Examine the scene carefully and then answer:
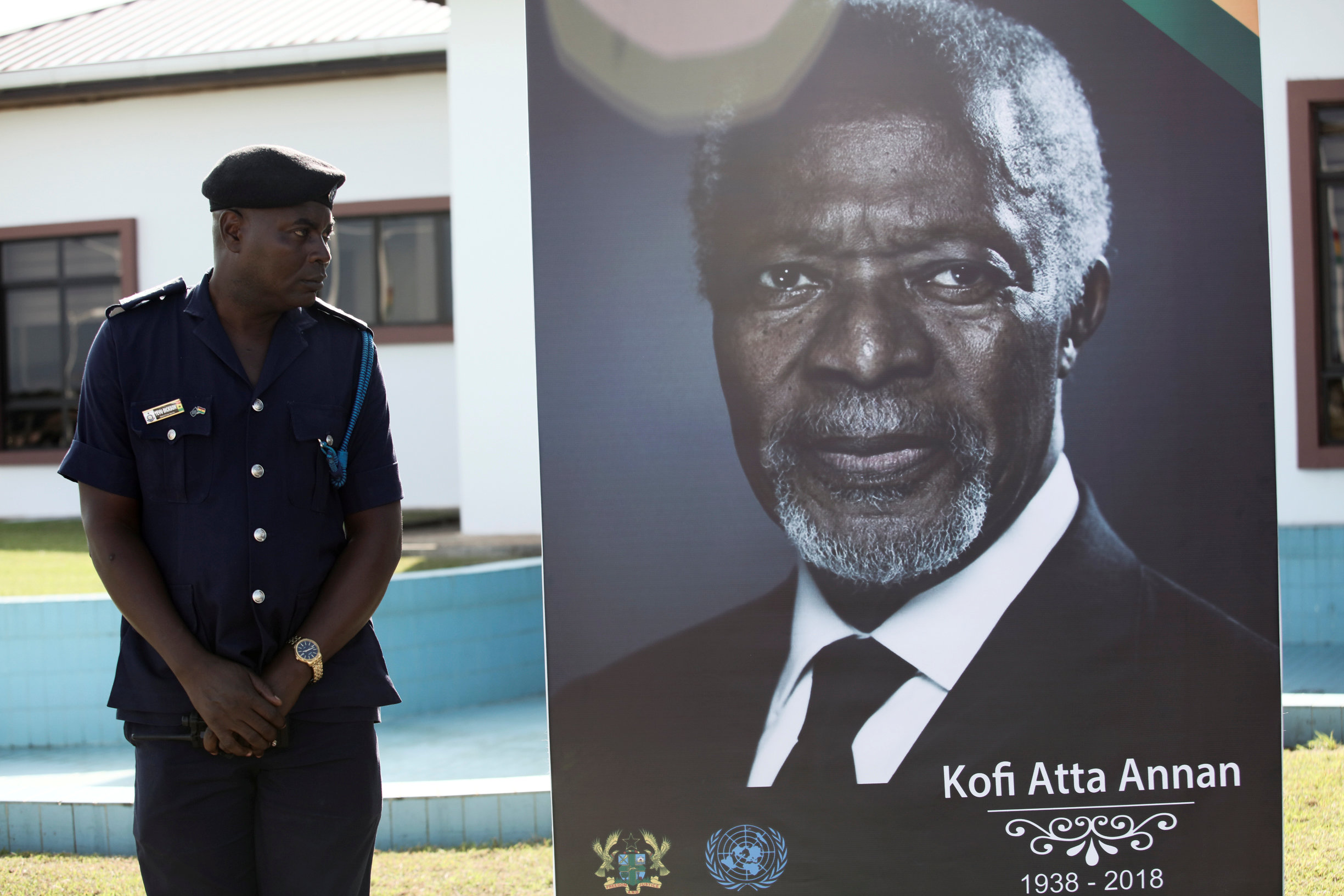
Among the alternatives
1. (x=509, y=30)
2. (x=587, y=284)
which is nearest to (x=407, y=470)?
(x=509, y=30)

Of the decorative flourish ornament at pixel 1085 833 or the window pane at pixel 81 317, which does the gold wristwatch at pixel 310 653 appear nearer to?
the decorative flourish ornament at pixel 1085 833

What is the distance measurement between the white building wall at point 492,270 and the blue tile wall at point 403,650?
154 cm

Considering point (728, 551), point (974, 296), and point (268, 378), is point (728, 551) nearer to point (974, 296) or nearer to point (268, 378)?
point (974, 296)

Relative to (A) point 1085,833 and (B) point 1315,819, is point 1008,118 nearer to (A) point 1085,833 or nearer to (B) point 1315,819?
(A) point 1085,833

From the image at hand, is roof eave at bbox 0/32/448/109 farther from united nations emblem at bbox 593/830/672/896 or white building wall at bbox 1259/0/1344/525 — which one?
united nations emblem at bbox 593/830/672/896

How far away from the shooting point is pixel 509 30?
693cm

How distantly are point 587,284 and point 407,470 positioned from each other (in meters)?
7.22

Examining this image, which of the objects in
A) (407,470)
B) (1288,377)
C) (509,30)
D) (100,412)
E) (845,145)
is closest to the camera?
(100,412)

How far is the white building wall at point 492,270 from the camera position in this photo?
6.96m

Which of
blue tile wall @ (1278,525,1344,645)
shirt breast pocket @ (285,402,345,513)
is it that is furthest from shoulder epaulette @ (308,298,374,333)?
blue tile wall @ (1278,525,1344,645)

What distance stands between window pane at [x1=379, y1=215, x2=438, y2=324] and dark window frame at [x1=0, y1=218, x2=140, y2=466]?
204cm

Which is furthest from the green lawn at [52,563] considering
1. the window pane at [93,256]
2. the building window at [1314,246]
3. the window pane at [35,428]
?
the building window at [1314,246]

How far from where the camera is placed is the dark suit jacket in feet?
6.91

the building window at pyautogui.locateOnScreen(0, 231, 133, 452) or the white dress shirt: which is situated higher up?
the building window at pyautogui.locateOnScreen(0, 231, 133, 452)
